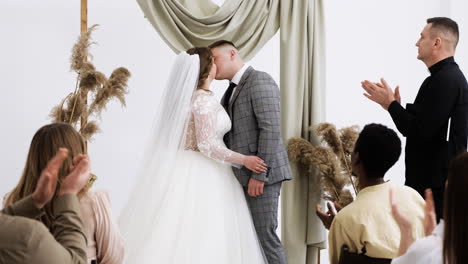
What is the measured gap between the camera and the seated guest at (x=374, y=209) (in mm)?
2264

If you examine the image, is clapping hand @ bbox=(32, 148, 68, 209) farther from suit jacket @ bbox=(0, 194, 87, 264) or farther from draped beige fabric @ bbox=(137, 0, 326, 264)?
draped beige fabric @ bbox=(137, 0, 326, 264)

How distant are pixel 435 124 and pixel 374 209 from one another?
1.19 metres


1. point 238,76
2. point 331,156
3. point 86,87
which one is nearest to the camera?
point 86,87

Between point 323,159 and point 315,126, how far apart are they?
250 mm

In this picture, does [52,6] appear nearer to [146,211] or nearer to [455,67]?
[146,211]

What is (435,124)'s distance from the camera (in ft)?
10.9

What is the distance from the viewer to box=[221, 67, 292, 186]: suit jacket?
Result: 3752 mm

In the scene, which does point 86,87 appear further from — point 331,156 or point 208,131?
point 331,156

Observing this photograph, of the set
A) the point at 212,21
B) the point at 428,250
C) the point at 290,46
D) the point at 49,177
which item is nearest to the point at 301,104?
the point at 290,46

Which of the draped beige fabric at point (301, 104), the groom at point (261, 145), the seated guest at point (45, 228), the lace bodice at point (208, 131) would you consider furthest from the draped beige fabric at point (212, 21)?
the seated guest at point (45, 228)

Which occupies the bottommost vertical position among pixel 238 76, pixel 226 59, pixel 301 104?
pixel 301 104

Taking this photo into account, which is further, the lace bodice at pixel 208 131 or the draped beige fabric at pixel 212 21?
the draped beige fabric at pixel 212 21

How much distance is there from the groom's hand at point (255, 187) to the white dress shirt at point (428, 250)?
6.81ft

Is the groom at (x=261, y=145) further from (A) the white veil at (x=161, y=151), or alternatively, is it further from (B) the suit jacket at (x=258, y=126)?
(A) the white veil at (x=161, y=151)
